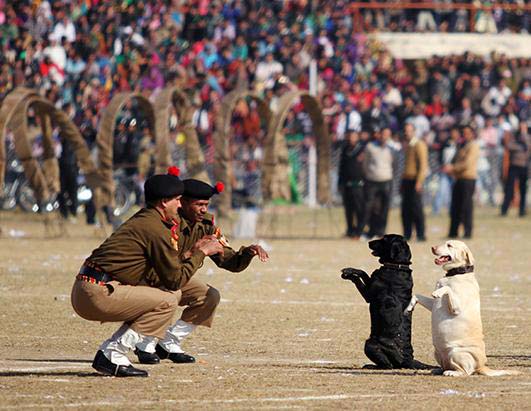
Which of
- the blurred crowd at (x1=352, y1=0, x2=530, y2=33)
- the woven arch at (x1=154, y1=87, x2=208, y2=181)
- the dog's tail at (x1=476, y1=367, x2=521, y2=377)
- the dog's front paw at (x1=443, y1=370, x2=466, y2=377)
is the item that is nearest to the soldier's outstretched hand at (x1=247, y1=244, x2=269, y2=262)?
the dog's front paw at (x1=443, y1=370, x2=466, y2=377)

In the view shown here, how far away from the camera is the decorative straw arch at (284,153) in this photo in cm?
2770

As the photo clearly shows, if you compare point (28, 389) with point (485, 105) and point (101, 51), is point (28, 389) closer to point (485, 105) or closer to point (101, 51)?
point (101, 51)

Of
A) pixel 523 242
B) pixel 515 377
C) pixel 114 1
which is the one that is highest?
pixel 114 1

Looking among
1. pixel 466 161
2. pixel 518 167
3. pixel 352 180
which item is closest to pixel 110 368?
pixel 352 180

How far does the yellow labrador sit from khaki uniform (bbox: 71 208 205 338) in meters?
1.77

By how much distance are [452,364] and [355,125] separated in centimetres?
2560

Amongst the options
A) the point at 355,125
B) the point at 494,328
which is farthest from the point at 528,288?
the point at 355,125

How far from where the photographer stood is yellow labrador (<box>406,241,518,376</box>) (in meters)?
10.9

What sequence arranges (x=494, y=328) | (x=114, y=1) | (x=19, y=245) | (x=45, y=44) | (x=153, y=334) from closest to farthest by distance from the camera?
1. (x=153, y=334)
2. (x=494, y=328)
3. (x=19, y=245)
4. (x=45, y=44)
5. (x=114, y=1)

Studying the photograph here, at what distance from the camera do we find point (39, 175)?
2570cm

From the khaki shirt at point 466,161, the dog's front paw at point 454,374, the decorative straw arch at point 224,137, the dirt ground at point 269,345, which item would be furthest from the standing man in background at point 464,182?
the dog's front paw at point 454,374

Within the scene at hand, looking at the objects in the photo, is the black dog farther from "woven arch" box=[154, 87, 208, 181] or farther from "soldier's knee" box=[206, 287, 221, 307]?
"woven arch" box=[154, 87, 208, 181]

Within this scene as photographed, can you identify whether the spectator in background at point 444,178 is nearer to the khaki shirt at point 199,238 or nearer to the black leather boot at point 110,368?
the khaki shirt at point 199,238

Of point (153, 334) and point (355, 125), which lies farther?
point (355, 125)
